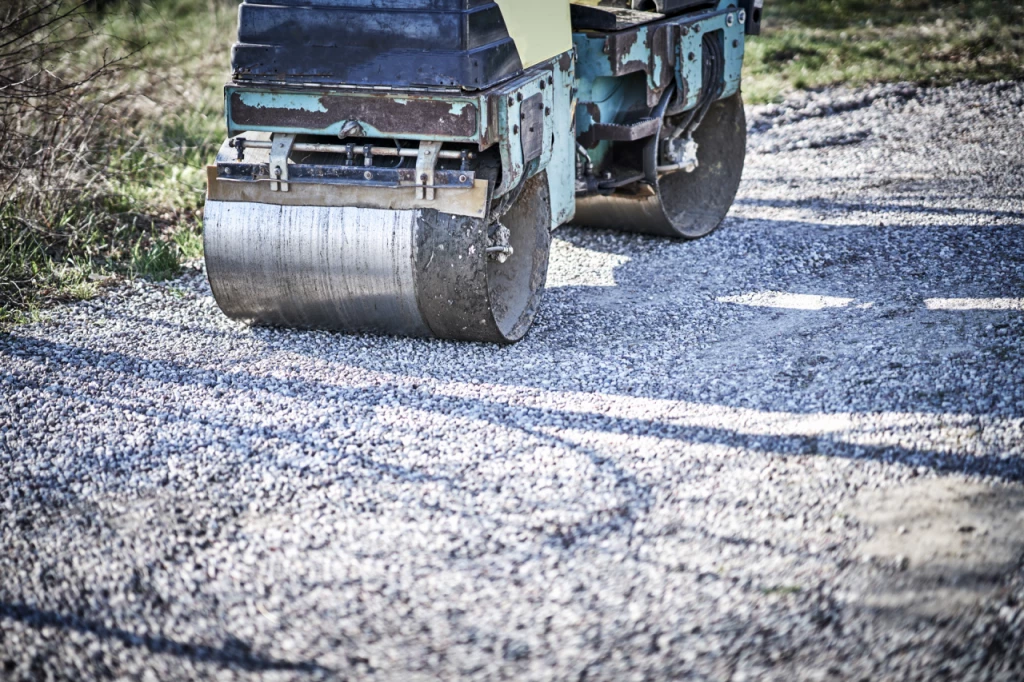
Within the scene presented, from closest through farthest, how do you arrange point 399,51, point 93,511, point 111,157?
point 93,511 → point 399,51 → point 111,157

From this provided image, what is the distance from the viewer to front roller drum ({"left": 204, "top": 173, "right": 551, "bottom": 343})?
390 cm

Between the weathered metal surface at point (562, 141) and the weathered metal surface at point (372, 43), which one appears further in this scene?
the weathered metal surface at point (562, 141)

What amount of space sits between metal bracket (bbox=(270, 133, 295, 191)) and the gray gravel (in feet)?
2.38

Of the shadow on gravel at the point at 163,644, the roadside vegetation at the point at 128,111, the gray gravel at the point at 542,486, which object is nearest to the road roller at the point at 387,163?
the gray gravel at the point at 542,486

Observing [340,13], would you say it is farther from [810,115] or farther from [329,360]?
[810,115]

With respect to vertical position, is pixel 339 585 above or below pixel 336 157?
below

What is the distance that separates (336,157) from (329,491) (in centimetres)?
157

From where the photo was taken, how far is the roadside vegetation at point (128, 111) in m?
5.34

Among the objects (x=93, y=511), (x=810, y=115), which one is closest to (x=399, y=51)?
(x=93, y=511)

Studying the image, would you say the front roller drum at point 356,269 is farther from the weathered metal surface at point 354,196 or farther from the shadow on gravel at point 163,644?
the shadow on gravel at point 163,644

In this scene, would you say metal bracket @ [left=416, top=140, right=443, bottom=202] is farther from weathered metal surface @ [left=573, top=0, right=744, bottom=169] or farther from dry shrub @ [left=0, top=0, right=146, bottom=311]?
dry shrub @ [left=0, top=0, right=146, bottom=311]

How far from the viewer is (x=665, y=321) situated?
15.2ft

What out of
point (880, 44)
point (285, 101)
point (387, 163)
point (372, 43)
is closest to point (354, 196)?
point (387, 163)

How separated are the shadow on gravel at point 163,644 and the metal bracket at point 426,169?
194 centimetres
